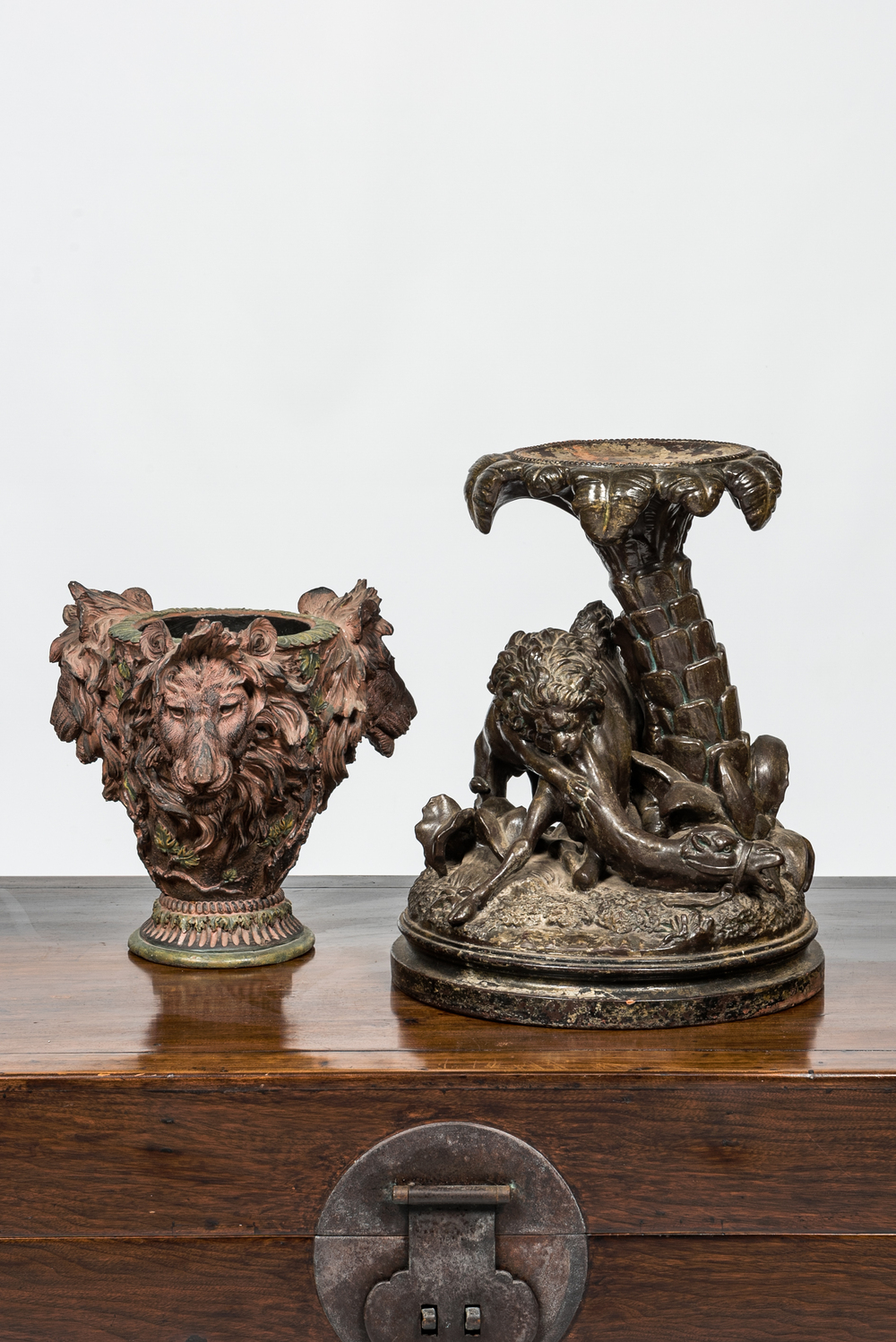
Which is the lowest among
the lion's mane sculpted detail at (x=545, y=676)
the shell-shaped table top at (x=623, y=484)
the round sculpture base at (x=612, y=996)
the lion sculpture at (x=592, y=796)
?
the round sculpture base at (x=612, y=996)

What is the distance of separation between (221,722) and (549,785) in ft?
1.35

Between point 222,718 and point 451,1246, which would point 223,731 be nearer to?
point 222,718

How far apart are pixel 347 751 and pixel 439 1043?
0.47m

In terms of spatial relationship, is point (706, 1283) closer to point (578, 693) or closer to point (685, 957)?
point (685, 957)

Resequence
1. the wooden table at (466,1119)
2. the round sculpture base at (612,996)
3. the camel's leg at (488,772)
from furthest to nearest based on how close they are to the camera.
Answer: the camel's leg at (488,772) < the round sculpture base at (612,996) < the wooden table at (466,1119)

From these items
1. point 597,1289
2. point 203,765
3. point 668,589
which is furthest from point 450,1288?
point 668,589

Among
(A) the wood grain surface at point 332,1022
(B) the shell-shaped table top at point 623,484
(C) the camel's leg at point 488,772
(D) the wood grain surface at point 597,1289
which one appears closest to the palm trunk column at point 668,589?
(B) the shell-shaped table top at point 623,484

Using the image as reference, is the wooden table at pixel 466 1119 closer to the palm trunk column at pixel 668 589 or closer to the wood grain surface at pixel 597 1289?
the wood grain surface at pixel 597 1289

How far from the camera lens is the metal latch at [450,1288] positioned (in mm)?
2287

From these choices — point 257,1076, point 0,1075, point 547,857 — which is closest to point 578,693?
point 547,857

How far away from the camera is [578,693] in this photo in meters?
2.46

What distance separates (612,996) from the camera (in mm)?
2379

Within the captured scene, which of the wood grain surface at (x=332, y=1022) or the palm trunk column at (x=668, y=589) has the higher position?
the palm trunk column at (x=668, y=589)

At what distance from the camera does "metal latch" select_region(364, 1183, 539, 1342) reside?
7.50 ft
